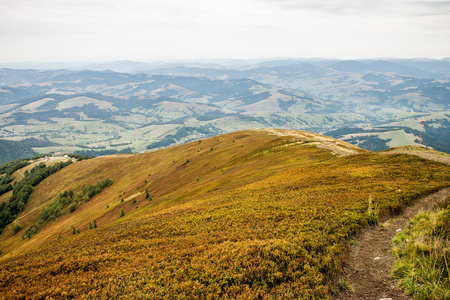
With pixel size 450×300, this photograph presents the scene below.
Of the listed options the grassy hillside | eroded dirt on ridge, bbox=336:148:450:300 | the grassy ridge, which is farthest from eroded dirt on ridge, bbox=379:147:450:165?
the grassy ridge

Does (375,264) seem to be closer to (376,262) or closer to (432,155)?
(376,262)

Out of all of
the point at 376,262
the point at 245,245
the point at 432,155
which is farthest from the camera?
the point at 432,155

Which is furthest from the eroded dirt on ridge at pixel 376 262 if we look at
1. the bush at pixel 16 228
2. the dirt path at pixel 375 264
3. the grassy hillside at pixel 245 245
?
the bush at pixel 16 228

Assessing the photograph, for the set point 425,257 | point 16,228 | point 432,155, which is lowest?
point 16,228

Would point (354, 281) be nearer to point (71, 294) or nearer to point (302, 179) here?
point (71, 294)

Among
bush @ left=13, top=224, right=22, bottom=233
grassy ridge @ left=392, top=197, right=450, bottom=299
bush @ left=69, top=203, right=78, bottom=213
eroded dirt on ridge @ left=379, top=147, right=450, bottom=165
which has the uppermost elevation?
eroded dirt on ridge @ left=379, top=147, right=450, bottom=165

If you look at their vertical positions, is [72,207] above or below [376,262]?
below

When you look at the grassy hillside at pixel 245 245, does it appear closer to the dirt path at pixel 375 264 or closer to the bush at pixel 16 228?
the dirt path at pixel 375 264

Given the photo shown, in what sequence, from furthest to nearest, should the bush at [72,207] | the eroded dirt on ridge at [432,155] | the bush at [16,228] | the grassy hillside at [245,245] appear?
the bush at [16,228], the bush at [72,207], the eroded dirt on ridge at [432,155], the grassy hillside at [245,245]

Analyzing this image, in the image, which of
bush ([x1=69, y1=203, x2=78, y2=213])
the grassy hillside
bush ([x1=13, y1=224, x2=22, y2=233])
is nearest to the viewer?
the grassy hillside

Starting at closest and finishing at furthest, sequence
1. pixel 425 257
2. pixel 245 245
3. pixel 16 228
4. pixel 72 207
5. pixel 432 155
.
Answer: pixel 425 257 < pixel 245 245 < pixel 432 155 < pixel 72 207 < pixel 16 228

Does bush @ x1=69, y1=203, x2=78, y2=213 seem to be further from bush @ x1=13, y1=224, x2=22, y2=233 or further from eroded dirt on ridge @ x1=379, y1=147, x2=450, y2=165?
eroded dirt on ridge @ x1=379, y1=147, x2=450, y2=165

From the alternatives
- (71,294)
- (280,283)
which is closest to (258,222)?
(280,283)

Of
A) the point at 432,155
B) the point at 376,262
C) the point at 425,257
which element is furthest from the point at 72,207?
the point at 432,155
